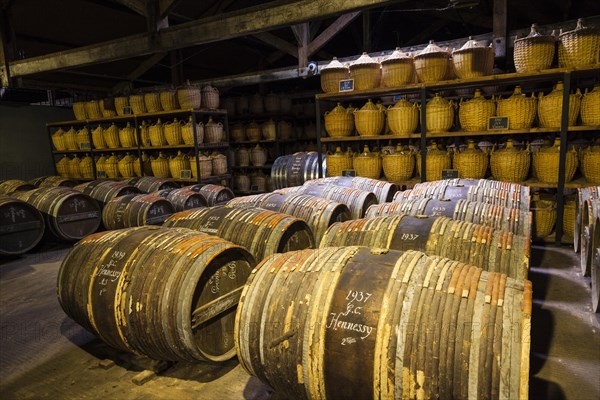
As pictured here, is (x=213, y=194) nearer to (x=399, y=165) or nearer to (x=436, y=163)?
(x=399, y=165)

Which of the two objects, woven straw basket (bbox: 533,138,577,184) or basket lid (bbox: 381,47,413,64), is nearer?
woven straw basket (bbox: 533,138,577,184)

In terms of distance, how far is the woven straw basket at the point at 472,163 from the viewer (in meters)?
5.45

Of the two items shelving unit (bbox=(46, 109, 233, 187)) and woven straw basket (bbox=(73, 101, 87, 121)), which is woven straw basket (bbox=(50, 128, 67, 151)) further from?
woven straw basket (bbox=(73, 101, 87, 121))

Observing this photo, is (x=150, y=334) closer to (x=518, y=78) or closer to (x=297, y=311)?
(x=297, y=311)

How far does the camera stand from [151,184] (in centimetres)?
762

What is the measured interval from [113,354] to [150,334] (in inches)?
31.1

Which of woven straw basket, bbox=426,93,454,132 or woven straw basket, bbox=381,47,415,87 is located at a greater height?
woven straw basket, bbox=381,47,415,87

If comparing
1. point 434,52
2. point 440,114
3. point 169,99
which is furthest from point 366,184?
point 169,99

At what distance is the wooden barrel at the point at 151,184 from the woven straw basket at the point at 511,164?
587cm

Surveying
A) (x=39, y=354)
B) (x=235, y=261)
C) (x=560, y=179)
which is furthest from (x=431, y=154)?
(x=39, y=354)

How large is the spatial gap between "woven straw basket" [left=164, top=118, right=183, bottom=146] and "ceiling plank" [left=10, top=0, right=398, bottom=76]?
201 cm

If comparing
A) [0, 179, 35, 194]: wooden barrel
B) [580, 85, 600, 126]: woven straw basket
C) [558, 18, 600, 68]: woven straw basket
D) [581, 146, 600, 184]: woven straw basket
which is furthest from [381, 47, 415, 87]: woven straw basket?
[0, 179, 35, 194]: wooden barrel

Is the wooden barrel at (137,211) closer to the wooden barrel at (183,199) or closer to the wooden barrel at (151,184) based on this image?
the wooden barrel at (183,199)

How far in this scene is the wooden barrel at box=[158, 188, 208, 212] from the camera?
6.10m
